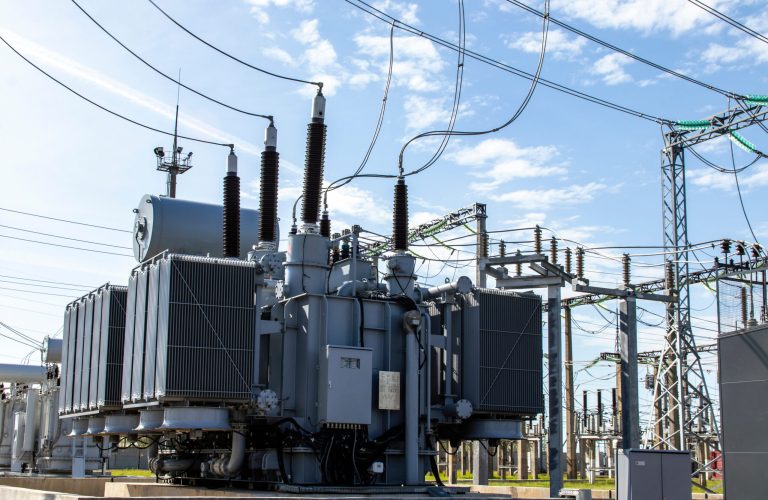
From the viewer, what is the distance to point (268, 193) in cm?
1642

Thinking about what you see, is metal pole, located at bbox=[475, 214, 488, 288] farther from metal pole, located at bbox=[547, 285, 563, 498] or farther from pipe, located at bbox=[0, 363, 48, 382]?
pipe, located at bbox=[0, 363, 48, 382]

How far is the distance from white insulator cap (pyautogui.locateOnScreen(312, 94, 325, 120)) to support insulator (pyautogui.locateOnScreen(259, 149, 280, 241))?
3.43 ft

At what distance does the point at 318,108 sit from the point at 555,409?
805 centimetres

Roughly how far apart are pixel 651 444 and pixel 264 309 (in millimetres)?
22119

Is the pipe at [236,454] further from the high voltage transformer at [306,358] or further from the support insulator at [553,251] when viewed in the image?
the support insulator at [553,251]

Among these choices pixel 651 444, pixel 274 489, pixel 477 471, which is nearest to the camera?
pixel 274 489

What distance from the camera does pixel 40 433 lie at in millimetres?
41031

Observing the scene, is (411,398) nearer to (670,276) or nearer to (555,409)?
(555,409)

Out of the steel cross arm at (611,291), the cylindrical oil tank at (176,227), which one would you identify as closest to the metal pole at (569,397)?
the steel cross arm at (611,291)

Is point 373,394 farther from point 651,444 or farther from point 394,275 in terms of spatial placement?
point 651,444

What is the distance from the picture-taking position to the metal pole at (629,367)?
19.4m

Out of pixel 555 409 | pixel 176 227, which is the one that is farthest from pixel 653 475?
pixel 176 227

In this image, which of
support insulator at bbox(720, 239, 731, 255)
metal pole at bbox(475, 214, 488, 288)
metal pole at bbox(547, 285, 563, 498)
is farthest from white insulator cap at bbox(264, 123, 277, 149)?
support insulator at bbox(720, 239, 731, 255)

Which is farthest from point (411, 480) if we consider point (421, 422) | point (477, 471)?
point (477, 471)
